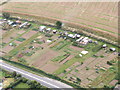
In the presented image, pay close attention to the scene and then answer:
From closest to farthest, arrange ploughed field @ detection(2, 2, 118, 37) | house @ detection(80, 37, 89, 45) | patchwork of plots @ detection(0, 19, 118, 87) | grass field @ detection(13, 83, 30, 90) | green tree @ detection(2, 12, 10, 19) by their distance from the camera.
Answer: grass field @ detection(13, 83, 30, 90)
patchwork of plots @ detection(0, 19, 118, 87)
house @ detection(80, 37, 89, 45)
ploughed field @ detection(2, 2, 118, 37)
green tree @ detection(2, 12, 10, 19)

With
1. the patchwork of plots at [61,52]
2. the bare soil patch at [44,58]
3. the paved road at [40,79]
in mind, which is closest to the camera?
the paved road at [40,79]

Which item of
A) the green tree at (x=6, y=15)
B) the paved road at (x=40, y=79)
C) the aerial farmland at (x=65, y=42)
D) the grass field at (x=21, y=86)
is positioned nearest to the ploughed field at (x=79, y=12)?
the aerial farmland at (x=65, y=42)

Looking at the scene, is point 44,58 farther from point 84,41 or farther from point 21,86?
point 84,41

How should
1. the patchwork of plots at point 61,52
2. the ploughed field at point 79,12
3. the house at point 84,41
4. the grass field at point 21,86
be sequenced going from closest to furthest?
1. the grass field at point 21,86
2. the patchwork of plots at point 61,52
3. the house at point 84,41
4. the ploughed field at point 79,12

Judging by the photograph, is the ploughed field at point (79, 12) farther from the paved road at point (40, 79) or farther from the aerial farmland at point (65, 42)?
the paved road at point (40, 79)

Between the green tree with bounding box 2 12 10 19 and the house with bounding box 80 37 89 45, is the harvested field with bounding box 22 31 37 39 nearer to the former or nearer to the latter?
the green tree with bounding box 2 12 10 19

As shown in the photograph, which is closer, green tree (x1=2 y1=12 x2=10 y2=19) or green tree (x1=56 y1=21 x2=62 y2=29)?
green tree (x1=56 y1=21 x2=62 y2=29)

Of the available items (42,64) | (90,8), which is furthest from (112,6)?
(42,64)

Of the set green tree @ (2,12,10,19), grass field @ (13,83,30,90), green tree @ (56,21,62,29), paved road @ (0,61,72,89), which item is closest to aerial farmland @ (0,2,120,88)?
green tree @ (56,21,62,29)
